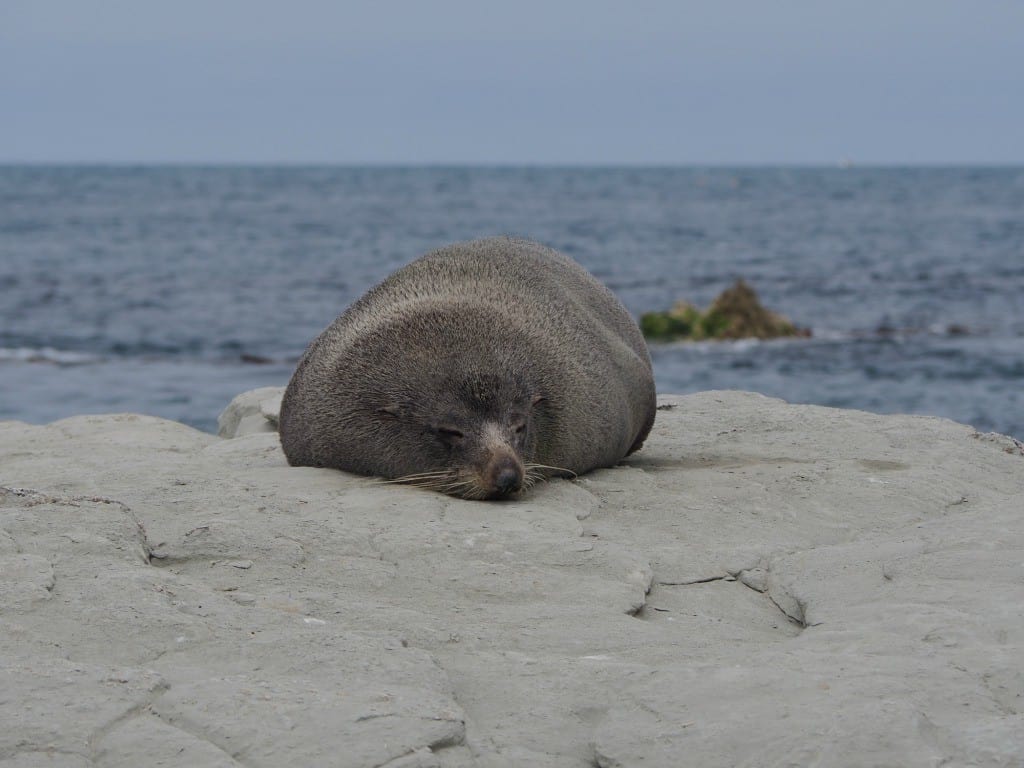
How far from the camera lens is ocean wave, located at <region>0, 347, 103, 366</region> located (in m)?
20.0

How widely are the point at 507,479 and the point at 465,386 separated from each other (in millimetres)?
700

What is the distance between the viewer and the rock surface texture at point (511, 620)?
3.68m

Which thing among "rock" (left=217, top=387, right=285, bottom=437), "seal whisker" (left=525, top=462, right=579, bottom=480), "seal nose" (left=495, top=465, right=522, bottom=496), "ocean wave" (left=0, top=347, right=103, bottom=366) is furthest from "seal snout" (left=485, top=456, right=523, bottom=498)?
"ocean wave" (left=0, top=347, right=103, bottom=366)

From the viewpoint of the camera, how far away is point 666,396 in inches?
420

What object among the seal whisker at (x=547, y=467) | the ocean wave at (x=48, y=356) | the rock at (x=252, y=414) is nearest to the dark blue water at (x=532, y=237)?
the ocean wave at (x=48, y=356)

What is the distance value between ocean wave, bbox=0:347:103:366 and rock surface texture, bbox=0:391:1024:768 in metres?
13.4

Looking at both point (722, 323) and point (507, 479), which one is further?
point (722, 323)

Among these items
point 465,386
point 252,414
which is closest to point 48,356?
point 252,414

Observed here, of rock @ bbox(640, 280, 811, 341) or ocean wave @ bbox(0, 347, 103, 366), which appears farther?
rock @ bbox(640, 280, 811, 341)

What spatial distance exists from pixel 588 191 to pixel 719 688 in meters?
99.2

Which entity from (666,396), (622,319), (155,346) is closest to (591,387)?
(622,319)

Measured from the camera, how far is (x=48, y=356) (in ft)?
68.0

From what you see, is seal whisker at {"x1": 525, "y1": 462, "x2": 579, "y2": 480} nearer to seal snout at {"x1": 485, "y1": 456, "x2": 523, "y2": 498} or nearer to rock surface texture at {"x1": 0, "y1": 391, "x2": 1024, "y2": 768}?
rock surface texture at {"x1": 0, "y1": 391, "x2": 1024, "y2": 768}

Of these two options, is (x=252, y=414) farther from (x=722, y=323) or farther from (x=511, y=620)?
(x=722, y=323)
